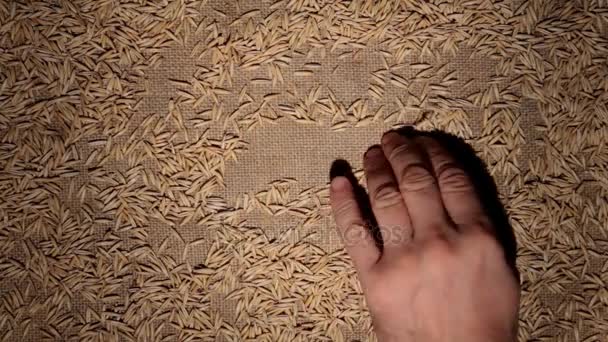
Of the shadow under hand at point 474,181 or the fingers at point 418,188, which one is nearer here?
the fingers at point 418,188

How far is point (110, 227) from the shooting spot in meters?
1.49

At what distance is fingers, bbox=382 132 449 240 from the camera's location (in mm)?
1370

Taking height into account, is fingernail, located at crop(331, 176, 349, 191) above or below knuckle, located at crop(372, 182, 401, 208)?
above

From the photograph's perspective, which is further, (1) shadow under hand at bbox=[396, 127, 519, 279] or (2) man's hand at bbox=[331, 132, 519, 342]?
(1) shadow under hand at bbox=[396, 127, 519, 279]

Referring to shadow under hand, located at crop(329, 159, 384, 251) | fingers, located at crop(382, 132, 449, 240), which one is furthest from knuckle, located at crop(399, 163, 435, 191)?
shadow under hand, located at crop(329, 159, 384, 251)

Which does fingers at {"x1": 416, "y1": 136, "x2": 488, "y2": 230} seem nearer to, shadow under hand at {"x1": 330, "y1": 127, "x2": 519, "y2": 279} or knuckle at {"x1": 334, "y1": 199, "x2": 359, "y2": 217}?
shadow under hand at {"x1": 330, "y1": 127, "x2": 519, "y2": 279}

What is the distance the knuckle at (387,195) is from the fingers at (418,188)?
12 millimetres

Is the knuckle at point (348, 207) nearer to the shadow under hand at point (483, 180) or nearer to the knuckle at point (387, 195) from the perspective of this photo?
the knuckle at point (387, 195)

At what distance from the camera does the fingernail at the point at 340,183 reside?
56.8 inches

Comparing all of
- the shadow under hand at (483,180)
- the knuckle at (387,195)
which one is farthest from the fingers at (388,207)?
the shadow under hand at (483,180)

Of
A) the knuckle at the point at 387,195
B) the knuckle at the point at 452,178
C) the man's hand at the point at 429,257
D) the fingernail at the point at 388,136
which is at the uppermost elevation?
the fingernail at the point at 388,136

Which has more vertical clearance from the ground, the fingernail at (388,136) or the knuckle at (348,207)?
the fingernail at (388,136)

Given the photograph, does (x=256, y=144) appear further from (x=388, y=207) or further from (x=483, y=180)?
(x=483, y=180)

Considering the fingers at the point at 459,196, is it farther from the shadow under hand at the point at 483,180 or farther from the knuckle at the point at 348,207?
the knuckle at the point at 348,207
